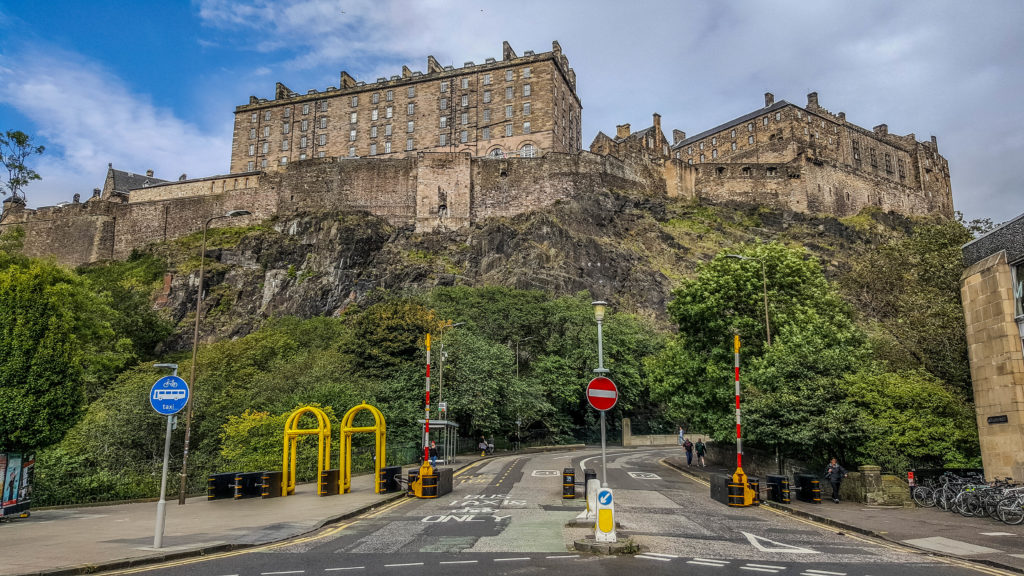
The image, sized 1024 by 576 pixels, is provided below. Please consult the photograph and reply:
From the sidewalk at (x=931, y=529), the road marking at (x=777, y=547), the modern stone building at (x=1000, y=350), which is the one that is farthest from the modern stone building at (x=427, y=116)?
the road marking at (x=777, y=547)

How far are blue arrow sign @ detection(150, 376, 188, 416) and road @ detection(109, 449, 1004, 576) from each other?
2806 mm

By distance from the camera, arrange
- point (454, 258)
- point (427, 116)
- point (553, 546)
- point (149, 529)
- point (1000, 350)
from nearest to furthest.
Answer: point (553, 546)
point (149, 529)
point (1000, 350)
point (454, 258)
point (427, 116)

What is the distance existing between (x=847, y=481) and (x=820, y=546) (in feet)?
28.6

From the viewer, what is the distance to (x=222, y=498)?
20.3m

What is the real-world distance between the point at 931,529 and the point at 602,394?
7668 millimetres

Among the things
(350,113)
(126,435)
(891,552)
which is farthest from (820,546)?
(350,113)

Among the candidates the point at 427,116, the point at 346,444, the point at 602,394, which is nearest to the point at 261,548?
the point at 602,394

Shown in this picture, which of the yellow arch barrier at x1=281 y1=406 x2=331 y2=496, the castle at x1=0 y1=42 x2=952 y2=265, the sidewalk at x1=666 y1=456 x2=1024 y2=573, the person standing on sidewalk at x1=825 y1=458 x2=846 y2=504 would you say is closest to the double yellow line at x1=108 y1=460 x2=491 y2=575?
the yellow arch barrier at x1=281 y1=406 x2=331 y2=496

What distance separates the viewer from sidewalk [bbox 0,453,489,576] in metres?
10.4

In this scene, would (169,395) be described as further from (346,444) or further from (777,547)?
(777,547)

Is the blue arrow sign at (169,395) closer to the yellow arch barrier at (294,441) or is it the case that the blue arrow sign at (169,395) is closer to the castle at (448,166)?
the yellow arch barrier at (294,441)

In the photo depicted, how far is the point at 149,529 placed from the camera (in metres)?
14.0

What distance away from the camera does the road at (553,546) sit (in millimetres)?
9734

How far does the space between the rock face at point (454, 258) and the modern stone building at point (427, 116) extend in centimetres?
1139
